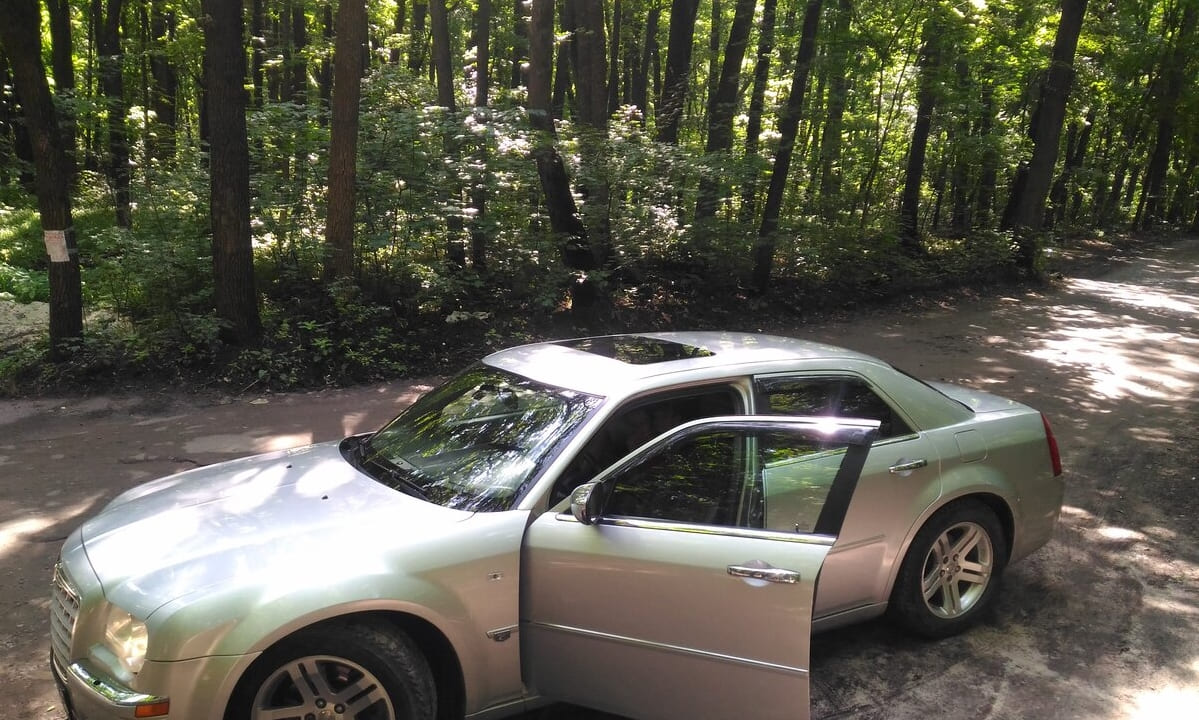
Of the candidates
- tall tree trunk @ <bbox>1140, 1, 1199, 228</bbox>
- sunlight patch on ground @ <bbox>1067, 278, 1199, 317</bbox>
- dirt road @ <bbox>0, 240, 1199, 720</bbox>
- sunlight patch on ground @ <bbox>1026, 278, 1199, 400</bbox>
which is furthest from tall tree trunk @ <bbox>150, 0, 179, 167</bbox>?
tall tree trunk @ <bbox>1140, 1, 1199, 228</bbox>

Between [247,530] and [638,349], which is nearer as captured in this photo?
[247,530]

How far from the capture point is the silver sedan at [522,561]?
8.89 ft

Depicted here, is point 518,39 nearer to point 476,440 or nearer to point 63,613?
point 476,440

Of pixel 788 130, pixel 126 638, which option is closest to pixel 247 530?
pixel 126 638

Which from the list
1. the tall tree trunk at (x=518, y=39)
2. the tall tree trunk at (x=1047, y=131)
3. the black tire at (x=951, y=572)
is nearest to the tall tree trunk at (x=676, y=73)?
the tall tree trunk at (x=1047, y=131)

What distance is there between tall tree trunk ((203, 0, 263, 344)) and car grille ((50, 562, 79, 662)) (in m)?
7.14

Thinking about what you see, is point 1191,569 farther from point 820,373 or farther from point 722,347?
point 722,347

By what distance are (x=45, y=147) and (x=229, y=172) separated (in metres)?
1.85

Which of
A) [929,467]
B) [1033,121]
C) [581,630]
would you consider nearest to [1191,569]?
[929,467]

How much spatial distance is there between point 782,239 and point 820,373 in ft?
34.9

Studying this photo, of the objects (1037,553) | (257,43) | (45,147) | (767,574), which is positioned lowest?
(1037,553)

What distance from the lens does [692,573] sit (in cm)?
300

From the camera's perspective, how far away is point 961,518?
4191 millimetres

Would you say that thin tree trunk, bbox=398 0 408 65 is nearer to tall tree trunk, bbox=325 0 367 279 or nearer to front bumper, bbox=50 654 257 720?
tall tree trunk, bbox=325 0 367 279
